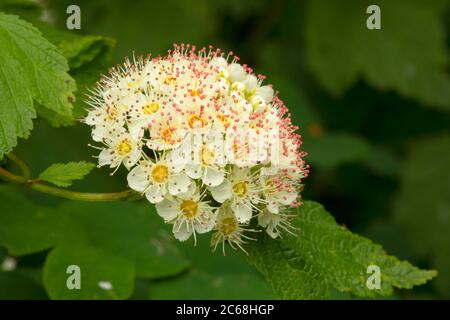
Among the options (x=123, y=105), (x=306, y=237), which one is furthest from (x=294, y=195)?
(x=123, y=105)

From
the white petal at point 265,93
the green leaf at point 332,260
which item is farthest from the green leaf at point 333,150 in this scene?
the white petal at point 265,93

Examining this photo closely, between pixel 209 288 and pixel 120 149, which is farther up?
pixel 120 149

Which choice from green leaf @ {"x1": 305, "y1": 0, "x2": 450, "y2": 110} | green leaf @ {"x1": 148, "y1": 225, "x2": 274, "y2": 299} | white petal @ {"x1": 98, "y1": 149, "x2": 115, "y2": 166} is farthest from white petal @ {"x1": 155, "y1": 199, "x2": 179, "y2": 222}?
green leaf @ {"x1": 305, "y1": 0, "x2": 450, "y2": 110}

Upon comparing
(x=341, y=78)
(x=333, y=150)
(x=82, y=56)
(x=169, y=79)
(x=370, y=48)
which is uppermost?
(x=370, y=48)

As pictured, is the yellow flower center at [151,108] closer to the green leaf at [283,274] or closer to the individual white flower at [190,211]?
the individual white flower at [190,211]

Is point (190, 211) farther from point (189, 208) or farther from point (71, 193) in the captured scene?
point (71, 193)

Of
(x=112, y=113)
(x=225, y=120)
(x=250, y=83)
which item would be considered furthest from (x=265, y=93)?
(x=112, y=113)

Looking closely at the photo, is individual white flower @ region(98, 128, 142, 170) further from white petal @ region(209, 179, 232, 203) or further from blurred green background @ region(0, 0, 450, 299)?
blurred green background @ region(0, 0, 450, 299)
